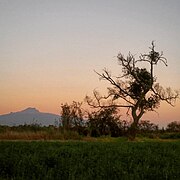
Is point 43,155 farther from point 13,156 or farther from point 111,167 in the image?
point 111,167

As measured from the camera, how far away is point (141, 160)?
45.6 ft

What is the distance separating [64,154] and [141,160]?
3.07 metres

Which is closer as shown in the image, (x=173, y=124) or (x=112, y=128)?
(x=112, y=128)

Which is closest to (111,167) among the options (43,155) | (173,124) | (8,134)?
(43,155)

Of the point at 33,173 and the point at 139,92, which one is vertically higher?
the point at 139,92

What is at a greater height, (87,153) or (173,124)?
(173,124)

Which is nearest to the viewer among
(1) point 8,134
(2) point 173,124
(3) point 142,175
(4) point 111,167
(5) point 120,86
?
(3) point 142,175

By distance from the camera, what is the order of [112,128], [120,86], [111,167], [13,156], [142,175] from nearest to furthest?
[142,175] < [111,167] < [13,156] < [120,86] < [112,128]

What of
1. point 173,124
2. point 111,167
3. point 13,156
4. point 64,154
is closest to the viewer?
point 111,167

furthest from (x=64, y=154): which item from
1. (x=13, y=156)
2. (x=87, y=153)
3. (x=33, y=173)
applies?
(x=33, y=173)

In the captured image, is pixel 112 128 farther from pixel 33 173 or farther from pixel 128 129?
pixel 33 173

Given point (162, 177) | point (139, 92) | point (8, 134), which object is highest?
point (139, 92)

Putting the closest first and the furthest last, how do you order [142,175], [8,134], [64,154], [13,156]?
[142,175] < [13,156] < [64,154] < [8,134]

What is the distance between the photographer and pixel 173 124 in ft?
166
